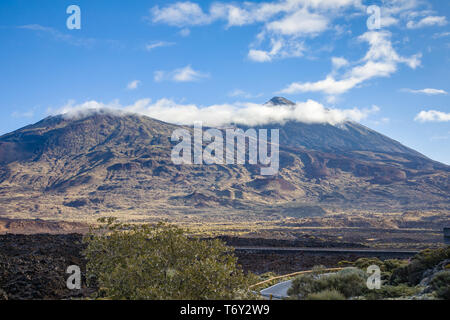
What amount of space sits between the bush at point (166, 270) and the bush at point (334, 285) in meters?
3.44

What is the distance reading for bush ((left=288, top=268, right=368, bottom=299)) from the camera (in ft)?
54.1

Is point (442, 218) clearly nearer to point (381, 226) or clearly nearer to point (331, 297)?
point (381, 226)

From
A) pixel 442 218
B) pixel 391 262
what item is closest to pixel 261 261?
pixel 391 262

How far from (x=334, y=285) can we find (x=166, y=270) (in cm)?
699

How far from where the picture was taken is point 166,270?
595 inches

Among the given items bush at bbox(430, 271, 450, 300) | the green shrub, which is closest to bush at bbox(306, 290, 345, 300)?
the green shrub

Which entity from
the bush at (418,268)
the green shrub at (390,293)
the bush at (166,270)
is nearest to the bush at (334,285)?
the green shrub at (390,293)

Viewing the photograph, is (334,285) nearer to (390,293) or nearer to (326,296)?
(390,293)

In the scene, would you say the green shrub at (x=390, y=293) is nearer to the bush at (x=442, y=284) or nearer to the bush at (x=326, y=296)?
the bush at (x=442, y=284)

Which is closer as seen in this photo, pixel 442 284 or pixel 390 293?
pixel 442 284

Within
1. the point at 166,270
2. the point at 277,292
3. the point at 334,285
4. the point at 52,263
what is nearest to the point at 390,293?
the point at 334,285

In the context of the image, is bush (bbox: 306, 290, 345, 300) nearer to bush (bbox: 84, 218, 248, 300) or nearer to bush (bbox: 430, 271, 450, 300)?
bush (bbox: 84, 218, 248, 300)

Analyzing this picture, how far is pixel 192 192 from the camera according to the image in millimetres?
177875
